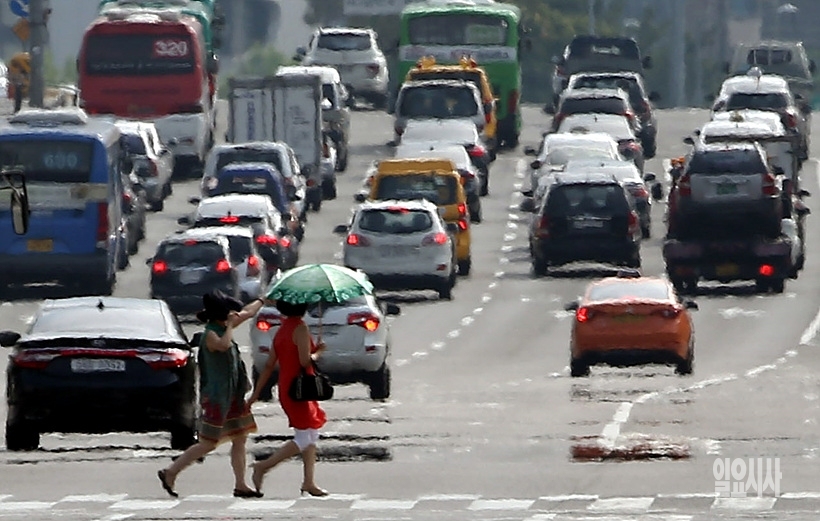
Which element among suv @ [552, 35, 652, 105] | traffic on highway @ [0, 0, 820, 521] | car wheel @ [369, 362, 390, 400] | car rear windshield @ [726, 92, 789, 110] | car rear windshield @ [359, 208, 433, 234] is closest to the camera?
traffic on highway @ [0, 0, 820, 521]

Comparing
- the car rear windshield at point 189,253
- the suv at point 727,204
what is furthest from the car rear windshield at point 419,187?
the car rear windshield at point 189,253

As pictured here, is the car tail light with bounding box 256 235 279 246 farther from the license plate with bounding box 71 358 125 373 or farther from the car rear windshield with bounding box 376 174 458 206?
the license plate with bounding box 71 358 125 373

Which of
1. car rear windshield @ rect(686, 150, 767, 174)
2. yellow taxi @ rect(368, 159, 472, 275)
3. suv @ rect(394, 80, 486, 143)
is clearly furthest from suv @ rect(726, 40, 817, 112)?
car rear windshield @ rect(686, 150, 767, 174)

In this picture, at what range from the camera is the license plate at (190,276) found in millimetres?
40003

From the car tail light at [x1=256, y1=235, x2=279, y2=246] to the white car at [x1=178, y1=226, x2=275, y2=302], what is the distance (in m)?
1.29

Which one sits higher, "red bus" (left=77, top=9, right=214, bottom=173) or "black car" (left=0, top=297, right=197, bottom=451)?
"black car" (left=0, top=297, right=197, bottom=451)

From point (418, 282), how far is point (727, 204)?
4.96 meters

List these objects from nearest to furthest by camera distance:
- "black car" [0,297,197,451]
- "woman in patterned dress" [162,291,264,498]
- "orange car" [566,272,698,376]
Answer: "woman in patterned dress" [162,291,264,498] → "black car" [0,297,197,451] → "orange car" [566,272,698,376]

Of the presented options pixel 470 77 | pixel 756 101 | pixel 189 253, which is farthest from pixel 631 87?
pixel 189 253

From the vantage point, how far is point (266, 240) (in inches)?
1714

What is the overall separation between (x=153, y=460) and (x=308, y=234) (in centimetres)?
3028

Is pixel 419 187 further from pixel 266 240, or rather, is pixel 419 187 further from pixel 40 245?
pixel 40 245

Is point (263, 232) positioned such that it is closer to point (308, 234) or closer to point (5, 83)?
point (308, 234)

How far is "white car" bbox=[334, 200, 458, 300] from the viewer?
42.9 meters
